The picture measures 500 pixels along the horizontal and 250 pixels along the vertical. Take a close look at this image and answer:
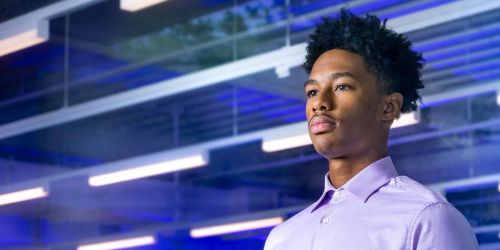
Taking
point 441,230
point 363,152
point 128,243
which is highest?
point 128,243

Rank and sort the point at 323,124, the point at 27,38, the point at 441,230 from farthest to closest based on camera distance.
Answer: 1. the point at 27,38
2. the point at 323,124
3. the point at 441,230

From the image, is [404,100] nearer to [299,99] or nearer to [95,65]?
[299,99]

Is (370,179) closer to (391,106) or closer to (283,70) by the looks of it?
(391,106)

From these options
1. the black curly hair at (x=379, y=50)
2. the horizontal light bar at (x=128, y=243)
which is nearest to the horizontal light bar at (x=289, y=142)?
the black curly hair at (x=379, y=50)

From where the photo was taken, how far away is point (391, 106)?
Answer: 1084mm

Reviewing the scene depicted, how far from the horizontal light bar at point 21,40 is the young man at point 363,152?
3.05 meters

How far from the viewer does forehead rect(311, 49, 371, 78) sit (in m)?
1.07

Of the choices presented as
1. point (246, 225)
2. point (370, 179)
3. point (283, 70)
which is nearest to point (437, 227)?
point (370, 179)

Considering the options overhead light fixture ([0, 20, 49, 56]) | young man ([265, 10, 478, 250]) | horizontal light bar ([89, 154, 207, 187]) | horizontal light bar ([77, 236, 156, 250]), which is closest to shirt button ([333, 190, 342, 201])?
young man ([265, 10, 478, 250])

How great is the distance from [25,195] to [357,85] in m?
5.78

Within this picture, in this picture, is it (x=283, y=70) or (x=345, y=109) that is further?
(x=283, y=70)

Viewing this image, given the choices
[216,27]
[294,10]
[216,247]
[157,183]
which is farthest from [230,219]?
[294,10]

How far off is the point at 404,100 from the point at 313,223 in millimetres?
193

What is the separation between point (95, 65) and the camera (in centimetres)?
689
